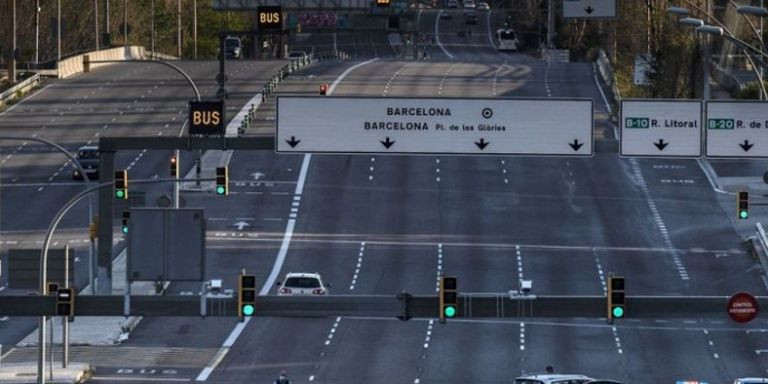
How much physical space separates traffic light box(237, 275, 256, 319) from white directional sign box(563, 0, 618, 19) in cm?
5028

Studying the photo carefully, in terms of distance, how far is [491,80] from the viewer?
111625 millimetres

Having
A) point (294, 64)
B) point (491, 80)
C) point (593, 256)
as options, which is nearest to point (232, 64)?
point (294, 64)

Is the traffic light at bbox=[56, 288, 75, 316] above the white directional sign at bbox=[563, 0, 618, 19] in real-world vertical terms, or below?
below

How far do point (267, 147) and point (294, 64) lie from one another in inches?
3286

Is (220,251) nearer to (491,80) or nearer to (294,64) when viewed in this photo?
(491,80)

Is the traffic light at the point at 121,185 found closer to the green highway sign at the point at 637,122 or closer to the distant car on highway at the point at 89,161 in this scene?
the green highway sign at the point at 637,122

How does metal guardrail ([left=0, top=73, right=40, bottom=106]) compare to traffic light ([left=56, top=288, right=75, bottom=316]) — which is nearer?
traffic light ([left=56, top=288, right=75, bottom=316])

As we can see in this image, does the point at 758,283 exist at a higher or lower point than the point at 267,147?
lower

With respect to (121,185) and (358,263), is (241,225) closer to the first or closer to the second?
(358,263)

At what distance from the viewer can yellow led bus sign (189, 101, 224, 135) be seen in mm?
43062

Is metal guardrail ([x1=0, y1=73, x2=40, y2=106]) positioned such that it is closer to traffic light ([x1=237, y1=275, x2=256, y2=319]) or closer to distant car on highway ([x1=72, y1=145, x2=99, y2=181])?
distant car on highway ([x1=72, y1=145, x2=99, y2=181])

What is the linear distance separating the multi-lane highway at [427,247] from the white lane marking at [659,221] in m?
0.14

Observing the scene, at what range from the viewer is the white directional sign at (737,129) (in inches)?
1586

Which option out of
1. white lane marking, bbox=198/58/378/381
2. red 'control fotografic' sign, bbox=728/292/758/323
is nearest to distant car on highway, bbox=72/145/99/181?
white lane marking, bbox=198/58/378/381
